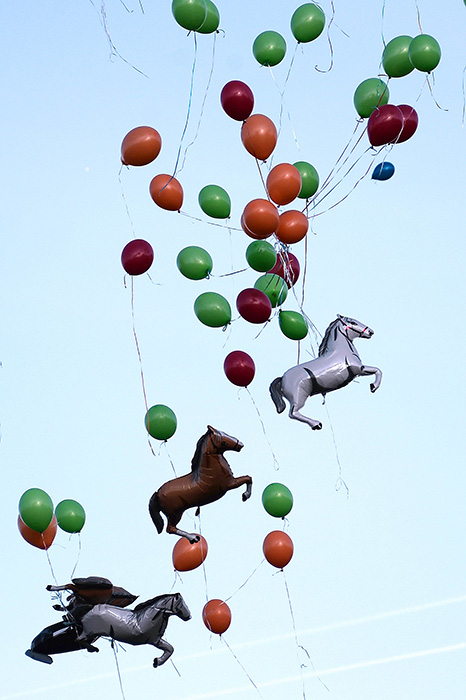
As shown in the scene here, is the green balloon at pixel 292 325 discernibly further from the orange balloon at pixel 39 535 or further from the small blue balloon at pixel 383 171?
the orange balloon at pixel 39 535

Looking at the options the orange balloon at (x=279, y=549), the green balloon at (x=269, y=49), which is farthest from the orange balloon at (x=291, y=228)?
the orange balloon at (x=279, y=549)

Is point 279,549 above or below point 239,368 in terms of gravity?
below

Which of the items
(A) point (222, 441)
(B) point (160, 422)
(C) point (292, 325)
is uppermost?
(C) point (292, 325)

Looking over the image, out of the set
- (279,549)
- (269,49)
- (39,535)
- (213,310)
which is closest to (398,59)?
(269,49)

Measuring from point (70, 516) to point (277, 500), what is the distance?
89 cm

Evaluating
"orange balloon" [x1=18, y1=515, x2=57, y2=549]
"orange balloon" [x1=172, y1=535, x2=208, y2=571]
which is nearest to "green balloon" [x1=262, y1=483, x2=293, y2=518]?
"orange balloon" [x1=172, y1=535, x2=208, y2=571]

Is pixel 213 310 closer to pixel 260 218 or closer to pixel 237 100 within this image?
pixel 260 218

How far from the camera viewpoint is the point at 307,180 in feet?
17.1

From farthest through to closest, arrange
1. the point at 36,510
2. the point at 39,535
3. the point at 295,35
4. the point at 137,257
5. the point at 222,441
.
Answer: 1. the point at 295,35
2. the point at 137,257
3. the point at 39,535
4. the point at 36,510
5. the point at 222,441

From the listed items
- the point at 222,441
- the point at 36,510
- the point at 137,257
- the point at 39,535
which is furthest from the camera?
the point at 137,257

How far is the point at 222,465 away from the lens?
4.53m

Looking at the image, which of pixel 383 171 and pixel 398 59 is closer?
pixel 398 59

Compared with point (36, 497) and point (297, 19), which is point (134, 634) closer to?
point (36, 497)

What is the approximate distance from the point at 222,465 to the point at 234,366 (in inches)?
18.4
